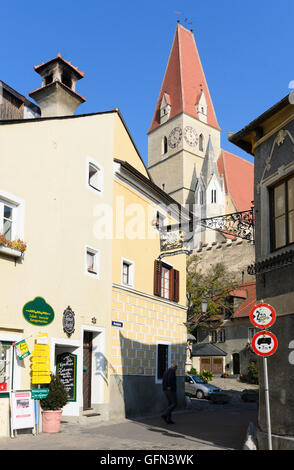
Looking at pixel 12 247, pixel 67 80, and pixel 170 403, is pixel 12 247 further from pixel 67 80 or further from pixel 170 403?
pixel 67 80

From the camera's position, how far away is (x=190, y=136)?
299 ft

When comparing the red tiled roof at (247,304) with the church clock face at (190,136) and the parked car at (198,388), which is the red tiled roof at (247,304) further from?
the church clock face at (190,136)

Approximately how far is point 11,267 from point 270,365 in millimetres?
6782

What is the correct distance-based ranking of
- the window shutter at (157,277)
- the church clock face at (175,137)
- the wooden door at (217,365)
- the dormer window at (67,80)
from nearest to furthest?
the dormer window at (67,80) < the window shutter at (157,277) < the wooden door at (217,365) < the church clock face at (175,137)

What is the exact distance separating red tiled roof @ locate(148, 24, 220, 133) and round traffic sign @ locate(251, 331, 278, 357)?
279 feet

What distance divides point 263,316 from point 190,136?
83755 mm

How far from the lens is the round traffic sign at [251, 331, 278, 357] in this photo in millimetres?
9320

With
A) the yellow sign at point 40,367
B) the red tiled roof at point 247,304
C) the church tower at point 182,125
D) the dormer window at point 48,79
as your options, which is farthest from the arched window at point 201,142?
the yellow sign at point 40,367

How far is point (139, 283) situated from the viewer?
65.5ft

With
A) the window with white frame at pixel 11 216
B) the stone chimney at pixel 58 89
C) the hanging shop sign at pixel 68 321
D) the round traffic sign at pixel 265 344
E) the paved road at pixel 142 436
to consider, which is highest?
the stone chimney at pixel 58 89

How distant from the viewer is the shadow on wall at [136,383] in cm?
1766

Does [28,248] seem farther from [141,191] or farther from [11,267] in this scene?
[141,191]

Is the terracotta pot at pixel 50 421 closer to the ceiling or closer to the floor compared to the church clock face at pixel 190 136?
closer to the floor

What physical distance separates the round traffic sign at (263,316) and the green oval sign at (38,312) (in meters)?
6.58
